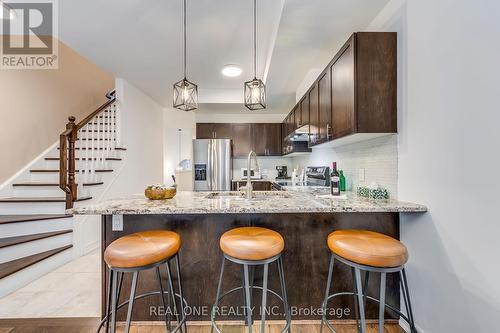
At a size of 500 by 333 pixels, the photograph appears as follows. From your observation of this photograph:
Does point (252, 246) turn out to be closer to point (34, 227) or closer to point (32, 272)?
point (32, 272)

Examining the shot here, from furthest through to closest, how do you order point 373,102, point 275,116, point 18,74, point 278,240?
point 275,116 → point 18,74 → point 373,102 → point 278,240

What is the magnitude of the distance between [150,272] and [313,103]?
2345 mm

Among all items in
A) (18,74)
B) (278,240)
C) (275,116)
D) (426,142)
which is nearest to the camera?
(278,240)

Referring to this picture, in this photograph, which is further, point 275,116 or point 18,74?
point 275,116

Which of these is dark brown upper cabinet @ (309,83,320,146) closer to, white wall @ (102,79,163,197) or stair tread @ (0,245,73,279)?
white wall @ (102,79,163,197)

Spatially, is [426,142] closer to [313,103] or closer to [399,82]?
[399,82]

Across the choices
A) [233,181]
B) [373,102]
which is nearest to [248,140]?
[233,181]

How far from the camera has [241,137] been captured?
207 inches

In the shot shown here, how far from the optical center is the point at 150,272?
172 centimetres

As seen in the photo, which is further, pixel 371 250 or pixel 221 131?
Result: pixel 221 131

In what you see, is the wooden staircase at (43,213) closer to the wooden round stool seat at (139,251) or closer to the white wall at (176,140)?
the wooden round stool seat at (139,251)

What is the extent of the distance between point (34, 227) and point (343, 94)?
3652mm

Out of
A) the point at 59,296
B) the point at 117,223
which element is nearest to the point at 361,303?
the point at 117,223

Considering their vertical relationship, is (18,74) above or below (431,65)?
above
